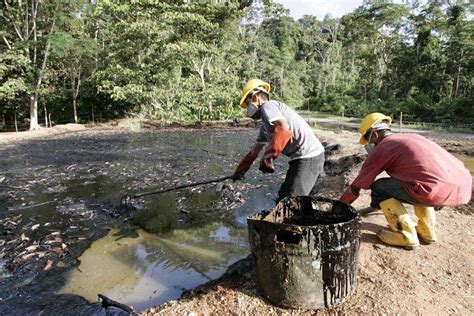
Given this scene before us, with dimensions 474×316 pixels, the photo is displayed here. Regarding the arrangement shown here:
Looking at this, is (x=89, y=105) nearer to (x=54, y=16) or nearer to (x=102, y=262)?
(x=54, y=16)

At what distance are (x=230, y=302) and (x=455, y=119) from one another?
28.3 m

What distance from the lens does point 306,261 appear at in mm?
3096

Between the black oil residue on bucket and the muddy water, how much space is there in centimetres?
168

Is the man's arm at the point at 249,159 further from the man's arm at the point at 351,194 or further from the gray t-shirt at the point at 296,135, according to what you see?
the man's arm at the point at 351,194

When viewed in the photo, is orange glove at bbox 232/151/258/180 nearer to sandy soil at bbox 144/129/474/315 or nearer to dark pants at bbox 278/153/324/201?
dark pants at bbox 278/153/324/201

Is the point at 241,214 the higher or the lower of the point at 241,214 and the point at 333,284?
the lower

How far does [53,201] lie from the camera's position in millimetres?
8156

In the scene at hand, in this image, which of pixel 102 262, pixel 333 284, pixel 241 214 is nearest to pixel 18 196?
pixel 102 262

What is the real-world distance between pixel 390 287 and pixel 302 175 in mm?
1500

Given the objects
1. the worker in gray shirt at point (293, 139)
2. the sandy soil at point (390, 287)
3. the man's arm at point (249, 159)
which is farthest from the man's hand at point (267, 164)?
the sandy soil at point (390, 287)

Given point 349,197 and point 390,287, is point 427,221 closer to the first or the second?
point 349,197

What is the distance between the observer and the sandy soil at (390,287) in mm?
3217

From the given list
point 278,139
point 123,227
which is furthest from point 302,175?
point 123,227

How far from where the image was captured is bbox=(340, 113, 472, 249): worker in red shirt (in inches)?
144
